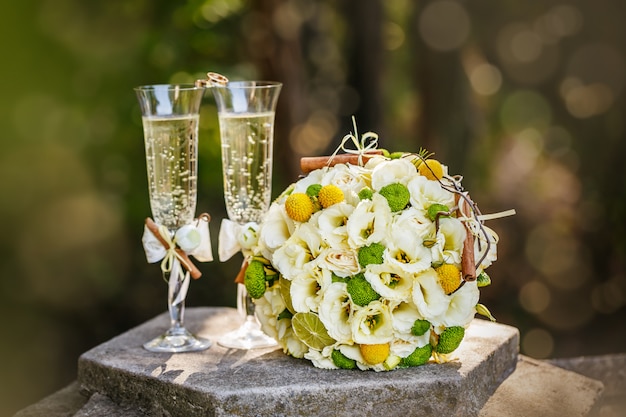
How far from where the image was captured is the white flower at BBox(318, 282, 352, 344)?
2.20 metres

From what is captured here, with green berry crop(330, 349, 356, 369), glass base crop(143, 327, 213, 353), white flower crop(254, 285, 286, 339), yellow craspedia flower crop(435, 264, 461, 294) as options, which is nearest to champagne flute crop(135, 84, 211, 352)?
glass base crop(143, 327, 213, 353)

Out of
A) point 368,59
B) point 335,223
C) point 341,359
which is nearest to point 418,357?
point 341,359

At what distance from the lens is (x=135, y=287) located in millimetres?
6582

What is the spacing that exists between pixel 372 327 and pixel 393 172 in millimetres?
432

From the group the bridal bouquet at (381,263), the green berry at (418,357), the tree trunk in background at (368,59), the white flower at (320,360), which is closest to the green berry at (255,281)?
the bridal bouquet at (381,263)

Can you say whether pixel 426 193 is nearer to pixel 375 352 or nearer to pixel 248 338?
pixel 375 352

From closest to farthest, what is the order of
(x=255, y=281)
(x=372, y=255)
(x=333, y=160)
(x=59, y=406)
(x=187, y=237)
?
(x=372, y=255), (x=255, y=281), (x=333, y=160), (x=187, y=237), (x=59, y=406)

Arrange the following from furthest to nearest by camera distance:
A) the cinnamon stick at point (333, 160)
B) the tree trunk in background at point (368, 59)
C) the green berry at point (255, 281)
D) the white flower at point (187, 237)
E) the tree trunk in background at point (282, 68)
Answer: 1. the tree trunk in background at point (368, 59)
2. the tree trunk in background at point (282, 68)
3. the white flower at point (187, 237)
4. the cinnamon stick at point (333, 160)
5. the green berry at point (255, 281)

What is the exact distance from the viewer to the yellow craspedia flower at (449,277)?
2168 millimetres

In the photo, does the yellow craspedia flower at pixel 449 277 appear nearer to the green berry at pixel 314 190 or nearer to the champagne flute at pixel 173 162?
the green berry at pixel 314 190

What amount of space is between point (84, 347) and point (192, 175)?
4250mm

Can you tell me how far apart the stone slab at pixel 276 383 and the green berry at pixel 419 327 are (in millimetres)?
115

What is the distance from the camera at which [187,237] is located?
257cm

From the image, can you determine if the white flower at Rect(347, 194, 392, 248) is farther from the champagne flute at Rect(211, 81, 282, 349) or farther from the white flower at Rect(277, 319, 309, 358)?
the champagne flute at Rect(211, 81, 282, 349)
